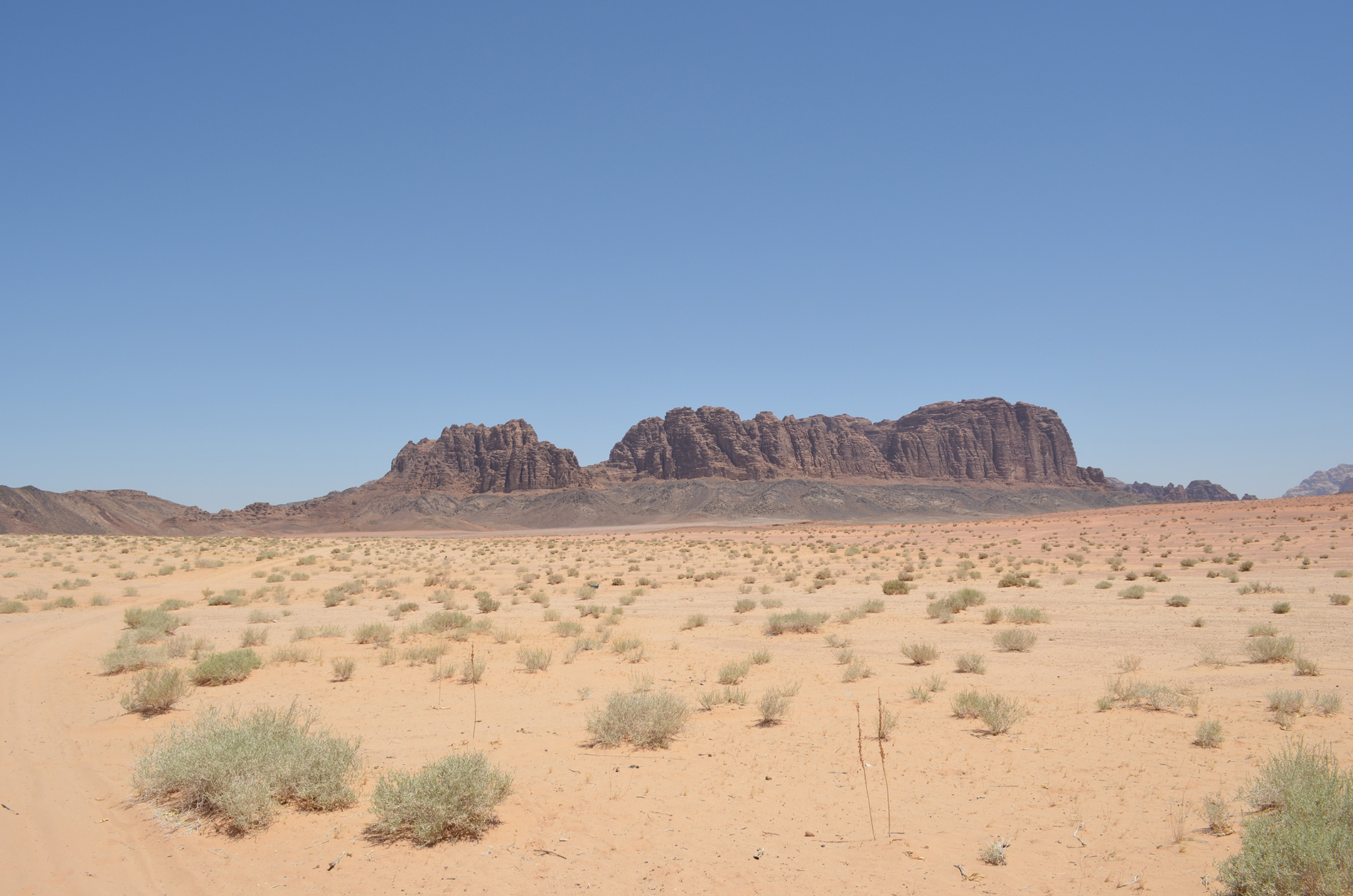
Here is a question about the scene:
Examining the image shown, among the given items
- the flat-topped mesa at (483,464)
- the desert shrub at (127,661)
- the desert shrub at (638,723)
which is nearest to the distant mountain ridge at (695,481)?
the flat-topped mesa at (483,464)

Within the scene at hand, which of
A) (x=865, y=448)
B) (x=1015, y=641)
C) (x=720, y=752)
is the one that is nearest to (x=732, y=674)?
(x=720, y=752)

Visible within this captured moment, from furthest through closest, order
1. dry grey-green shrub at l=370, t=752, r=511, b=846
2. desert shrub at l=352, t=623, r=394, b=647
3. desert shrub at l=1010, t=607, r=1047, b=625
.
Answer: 1. desert shrub at l=1010, t=607, r=1047, b=625
2. desert shrub at l=352, t=623, r=394, b=647
3. dry grey-green shrub at l=370, t=752, r=511, b=846

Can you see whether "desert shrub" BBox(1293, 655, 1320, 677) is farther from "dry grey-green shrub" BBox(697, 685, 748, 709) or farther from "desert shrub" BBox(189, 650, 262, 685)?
"desert shrub" BBox(189, 650, 262, 685)

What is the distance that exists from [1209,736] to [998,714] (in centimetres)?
192

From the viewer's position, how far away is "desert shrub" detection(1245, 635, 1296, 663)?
11000mm

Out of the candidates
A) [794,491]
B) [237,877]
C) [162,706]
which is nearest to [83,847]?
[237,877]

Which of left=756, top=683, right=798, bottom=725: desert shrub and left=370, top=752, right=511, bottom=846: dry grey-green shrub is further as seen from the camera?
left=756, top=683, right=798, bottom=725: desert shrub

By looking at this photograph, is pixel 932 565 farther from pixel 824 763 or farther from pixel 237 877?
pixel 237 877

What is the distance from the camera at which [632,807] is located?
20.9ft

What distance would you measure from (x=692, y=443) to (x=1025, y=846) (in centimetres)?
14645

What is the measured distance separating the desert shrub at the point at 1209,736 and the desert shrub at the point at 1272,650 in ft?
15.9

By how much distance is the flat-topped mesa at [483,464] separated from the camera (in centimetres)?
14825

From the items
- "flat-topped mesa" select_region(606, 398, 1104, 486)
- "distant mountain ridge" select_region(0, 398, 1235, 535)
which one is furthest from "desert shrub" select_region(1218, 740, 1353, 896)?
"flat-topped mesa" select_region(606, 398, 1104, 486)

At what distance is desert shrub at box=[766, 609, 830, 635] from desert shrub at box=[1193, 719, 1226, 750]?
8.76m
